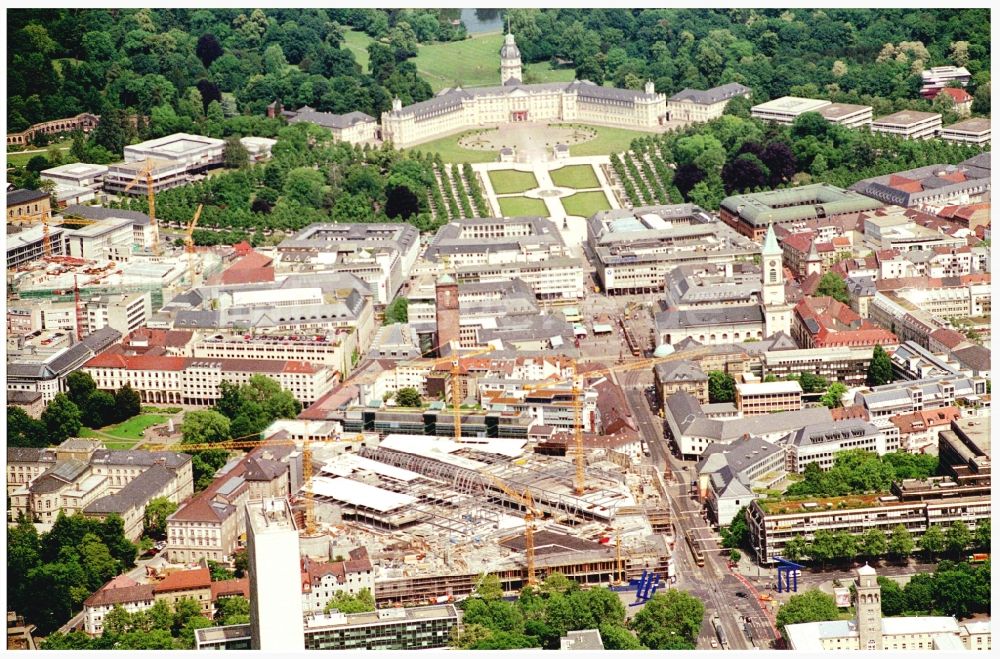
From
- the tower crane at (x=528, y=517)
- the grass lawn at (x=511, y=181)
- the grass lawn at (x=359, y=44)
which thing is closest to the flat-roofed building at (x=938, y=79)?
the grass lawn at (x=511, y=181)

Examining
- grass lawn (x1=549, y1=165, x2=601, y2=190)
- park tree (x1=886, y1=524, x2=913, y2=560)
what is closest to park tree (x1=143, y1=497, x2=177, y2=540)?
park tree (x1=886, y1=524, x2=913, y2=560)

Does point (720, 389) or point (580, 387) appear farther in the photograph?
point (720, 389)

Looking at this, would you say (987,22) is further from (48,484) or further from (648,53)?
(48,484)

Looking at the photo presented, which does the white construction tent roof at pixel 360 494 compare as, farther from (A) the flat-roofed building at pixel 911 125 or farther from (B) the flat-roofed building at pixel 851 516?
(A) the flat-roofed building at pixel 911 125

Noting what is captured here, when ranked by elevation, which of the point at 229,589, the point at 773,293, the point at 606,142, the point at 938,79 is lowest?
the point at 229,589

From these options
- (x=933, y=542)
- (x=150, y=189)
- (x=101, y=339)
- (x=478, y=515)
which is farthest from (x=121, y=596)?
(x=150, y=189)

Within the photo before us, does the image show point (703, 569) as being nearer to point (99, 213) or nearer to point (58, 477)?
point (58, 477)

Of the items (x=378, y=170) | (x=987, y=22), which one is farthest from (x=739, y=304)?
(x=987, y=22)
